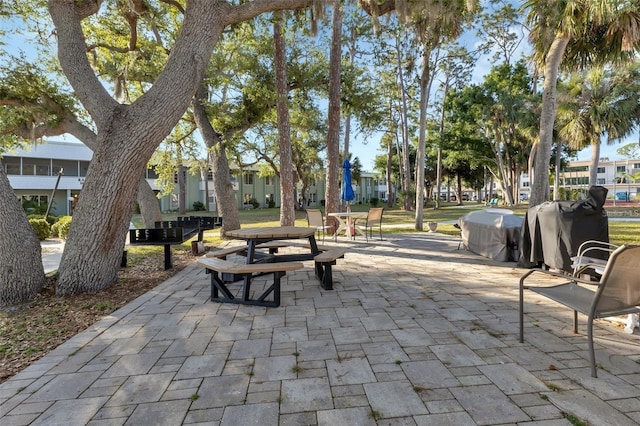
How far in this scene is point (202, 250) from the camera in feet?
27.1

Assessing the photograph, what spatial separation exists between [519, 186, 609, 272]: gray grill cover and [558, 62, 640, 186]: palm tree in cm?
1433

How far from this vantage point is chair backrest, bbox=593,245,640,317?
7.02 feet

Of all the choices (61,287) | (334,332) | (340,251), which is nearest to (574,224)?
(340,251)

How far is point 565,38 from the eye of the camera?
26.4 ft

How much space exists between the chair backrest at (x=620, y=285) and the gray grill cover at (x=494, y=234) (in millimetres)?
4160

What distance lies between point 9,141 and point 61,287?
270 inches

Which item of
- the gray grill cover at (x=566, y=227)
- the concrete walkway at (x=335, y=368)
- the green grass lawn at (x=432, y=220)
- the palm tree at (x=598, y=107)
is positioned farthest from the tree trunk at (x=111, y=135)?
the palm tree at (x=598, y=107)

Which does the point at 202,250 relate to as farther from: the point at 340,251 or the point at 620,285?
the point at 620,285

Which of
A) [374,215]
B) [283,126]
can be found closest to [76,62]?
[283,126]

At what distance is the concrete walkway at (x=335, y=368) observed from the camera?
6.29ft

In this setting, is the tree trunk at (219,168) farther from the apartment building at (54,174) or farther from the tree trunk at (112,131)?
the apartment building at (54,174)

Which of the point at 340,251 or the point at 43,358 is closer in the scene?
the point at 43,358

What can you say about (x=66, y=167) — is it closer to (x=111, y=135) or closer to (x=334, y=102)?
(x=334, y=102)

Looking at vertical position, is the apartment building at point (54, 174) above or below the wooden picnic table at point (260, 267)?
above
